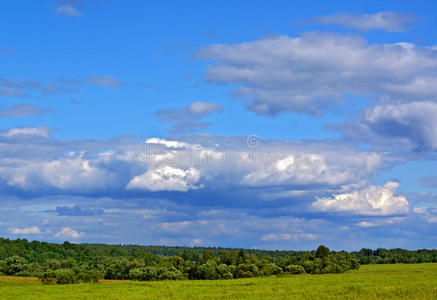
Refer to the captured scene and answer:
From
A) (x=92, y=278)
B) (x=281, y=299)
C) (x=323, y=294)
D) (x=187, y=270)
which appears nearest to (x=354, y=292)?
(x=323, y=294)

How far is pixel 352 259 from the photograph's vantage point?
158m

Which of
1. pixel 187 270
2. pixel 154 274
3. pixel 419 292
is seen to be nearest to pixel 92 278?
pixel 154 274

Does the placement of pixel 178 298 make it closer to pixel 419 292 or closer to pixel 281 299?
pixel 281 299

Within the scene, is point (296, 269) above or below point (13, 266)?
below

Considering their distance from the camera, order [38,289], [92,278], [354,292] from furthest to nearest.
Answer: [92,278] < [38,289] < [354,292]

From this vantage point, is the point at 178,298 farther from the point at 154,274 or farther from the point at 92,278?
the point at 154,274

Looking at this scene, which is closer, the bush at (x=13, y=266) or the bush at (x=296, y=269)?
the bush at (x=13, y=266)

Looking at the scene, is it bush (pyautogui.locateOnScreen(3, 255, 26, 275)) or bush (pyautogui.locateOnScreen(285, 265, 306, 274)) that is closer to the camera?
bush (pyautogui.locateOnScreen(3, 255, 26, 275))

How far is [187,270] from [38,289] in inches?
2836

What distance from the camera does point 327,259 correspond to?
15475 cm

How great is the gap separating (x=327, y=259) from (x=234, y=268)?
91.7 ft

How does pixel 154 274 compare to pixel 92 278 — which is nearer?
pixel 92 278

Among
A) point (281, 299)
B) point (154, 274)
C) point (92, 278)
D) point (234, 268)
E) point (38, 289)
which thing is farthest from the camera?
point (234, 268)

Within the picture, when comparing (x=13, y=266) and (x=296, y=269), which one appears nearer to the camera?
(x=13, y=266)
